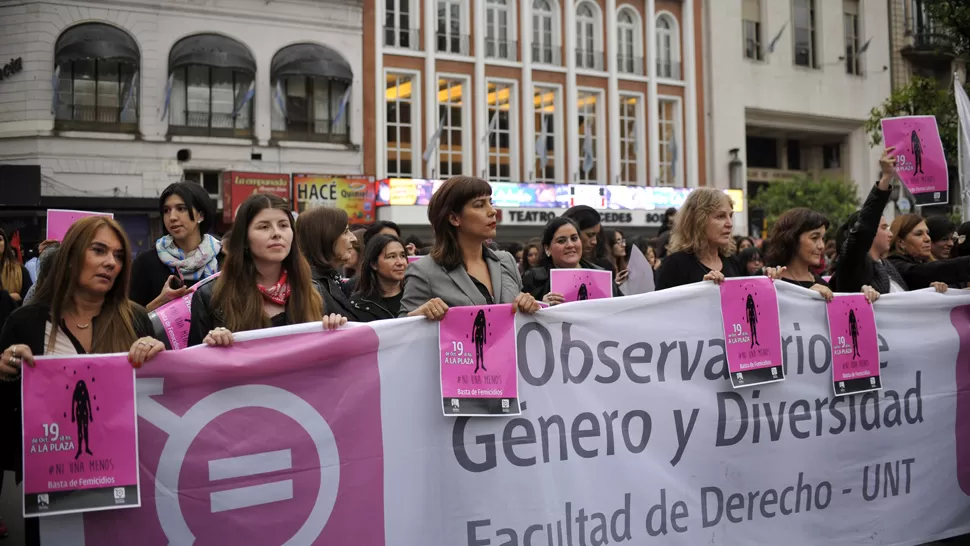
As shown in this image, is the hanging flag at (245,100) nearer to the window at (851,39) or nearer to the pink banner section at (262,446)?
the pink banner section at (262,446)

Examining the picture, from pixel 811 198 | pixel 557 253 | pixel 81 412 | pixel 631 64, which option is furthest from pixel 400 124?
pixel 81 412

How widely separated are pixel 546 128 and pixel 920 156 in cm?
2331

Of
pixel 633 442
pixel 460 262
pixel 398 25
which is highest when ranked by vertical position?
pixel 398 25

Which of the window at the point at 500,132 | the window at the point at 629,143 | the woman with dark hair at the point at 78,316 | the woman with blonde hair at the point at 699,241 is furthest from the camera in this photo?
the window at the point at 629,143

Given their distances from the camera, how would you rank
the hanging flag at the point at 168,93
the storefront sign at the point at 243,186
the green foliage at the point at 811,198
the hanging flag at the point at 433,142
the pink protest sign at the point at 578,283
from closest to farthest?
the pink protest sign at the point at 578,283 < the hanging flag at the point at 168,93 < the storefront sign at the point at 243,186 < the hanging flag at the point at 433,142 < the green foliage at the point at 811,198

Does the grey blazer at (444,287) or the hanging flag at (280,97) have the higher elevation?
the hanging flag at (280,97)

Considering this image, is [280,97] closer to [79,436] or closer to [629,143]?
[629,143]

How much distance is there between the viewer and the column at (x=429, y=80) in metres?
26.7

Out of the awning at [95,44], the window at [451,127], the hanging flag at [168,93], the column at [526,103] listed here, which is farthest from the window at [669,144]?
the awning at [95,44]

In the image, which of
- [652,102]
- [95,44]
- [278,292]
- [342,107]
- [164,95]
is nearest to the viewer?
[278,292]

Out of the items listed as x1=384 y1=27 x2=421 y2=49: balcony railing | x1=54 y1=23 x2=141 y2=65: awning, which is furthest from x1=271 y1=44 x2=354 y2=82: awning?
x1=54 y1=23 x2=141 y2=65: awning

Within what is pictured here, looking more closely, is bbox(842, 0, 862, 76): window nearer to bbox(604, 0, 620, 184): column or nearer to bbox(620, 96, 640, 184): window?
bbox(620, 96, 640, 184): window

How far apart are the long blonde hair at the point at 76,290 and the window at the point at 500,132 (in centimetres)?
2503

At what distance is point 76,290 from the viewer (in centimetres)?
323
